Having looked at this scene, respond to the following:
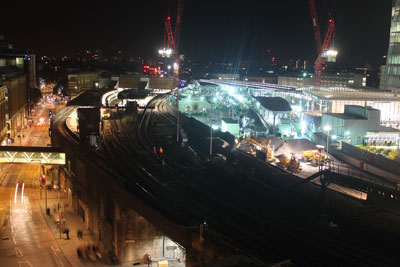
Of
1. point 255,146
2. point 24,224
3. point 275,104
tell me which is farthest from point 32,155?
point 275,104

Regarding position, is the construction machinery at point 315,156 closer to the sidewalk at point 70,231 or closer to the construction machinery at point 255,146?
the construction machinery at point 255,146

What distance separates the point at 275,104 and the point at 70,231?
69.8ft

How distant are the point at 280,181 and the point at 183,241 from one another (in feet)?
23.6

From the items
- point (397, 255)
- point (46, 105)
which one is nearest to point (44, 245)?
point (397, 255)

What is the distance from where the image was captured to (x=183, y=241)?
12141 millimetres

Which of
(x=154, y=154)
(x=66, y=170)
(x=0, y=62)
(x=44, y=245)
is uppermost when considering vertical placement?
(x=0, y=62)

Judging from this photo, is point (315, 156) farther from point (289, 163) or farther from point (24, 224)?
point (24, 224)

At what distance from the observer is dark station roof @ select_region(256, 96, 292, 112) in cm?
3375

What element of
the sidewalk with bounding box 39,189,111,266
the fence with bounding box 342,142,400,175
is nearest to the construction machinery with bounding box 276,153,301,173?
the fence with bounding box 342,142,400,175

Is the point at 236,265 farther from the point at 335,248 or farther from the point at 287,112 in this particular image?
the point at 287,112

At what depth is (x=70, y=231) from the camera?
1936 cm

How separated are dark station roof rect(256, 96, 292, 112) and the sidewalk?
724 inches

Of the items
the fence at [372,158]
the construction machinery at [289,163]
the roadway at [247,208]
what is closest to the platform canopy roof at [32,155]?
the roadway at [247,208]

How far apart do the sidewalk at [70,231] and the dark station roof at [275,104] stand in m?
18.4
